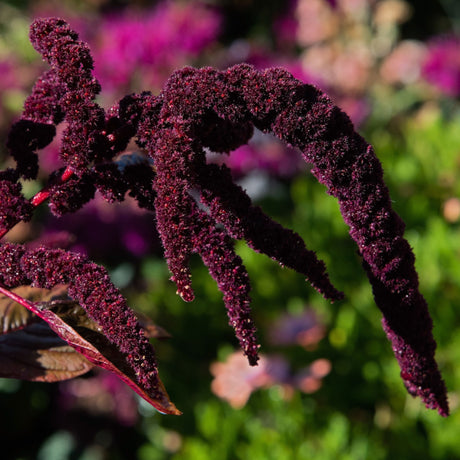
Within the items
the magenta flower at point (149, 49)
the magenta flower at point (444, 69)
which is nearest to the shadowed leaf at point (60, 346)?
the magenta flower at point (149, 49)

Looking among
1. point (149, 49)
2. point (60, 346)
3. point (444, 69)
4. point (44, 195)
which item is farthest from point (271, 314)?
point (444, 69)

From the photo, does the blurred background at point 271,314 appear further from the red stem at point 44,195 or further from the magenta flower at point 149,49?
the red stem at point 44,195

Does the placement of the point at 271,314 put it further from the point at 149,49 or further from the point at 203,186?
the point at 203,186

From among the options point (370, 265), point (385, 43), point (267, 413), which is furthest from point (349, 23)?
point (370, 265)

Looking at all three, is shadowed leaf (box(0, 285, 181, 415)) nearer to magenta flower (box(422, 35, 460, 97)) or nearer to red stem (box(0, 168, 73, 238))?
red stem (box(0, 168, 73, 238))

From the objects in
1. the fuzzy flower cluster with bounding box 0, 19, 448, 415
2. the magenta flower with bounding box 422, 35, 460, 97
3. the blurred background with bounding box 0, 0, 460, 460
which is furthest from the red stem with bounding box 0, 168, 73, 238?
the magenta flower with bounding box 422, 35, 460, 97

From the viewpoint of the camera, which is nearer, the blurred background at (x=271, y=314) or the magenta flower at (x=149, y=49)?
the blurred background at (x=271, y=314)

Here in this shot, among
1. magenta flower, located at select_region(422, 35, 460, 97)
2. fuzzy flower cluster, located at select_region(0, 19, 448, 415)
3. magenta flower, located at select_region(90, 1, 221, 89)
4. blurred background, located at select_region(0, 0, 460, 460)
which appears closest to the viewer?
fuzzy flower cluster, located at select_region(0, 19, 448, 415)
